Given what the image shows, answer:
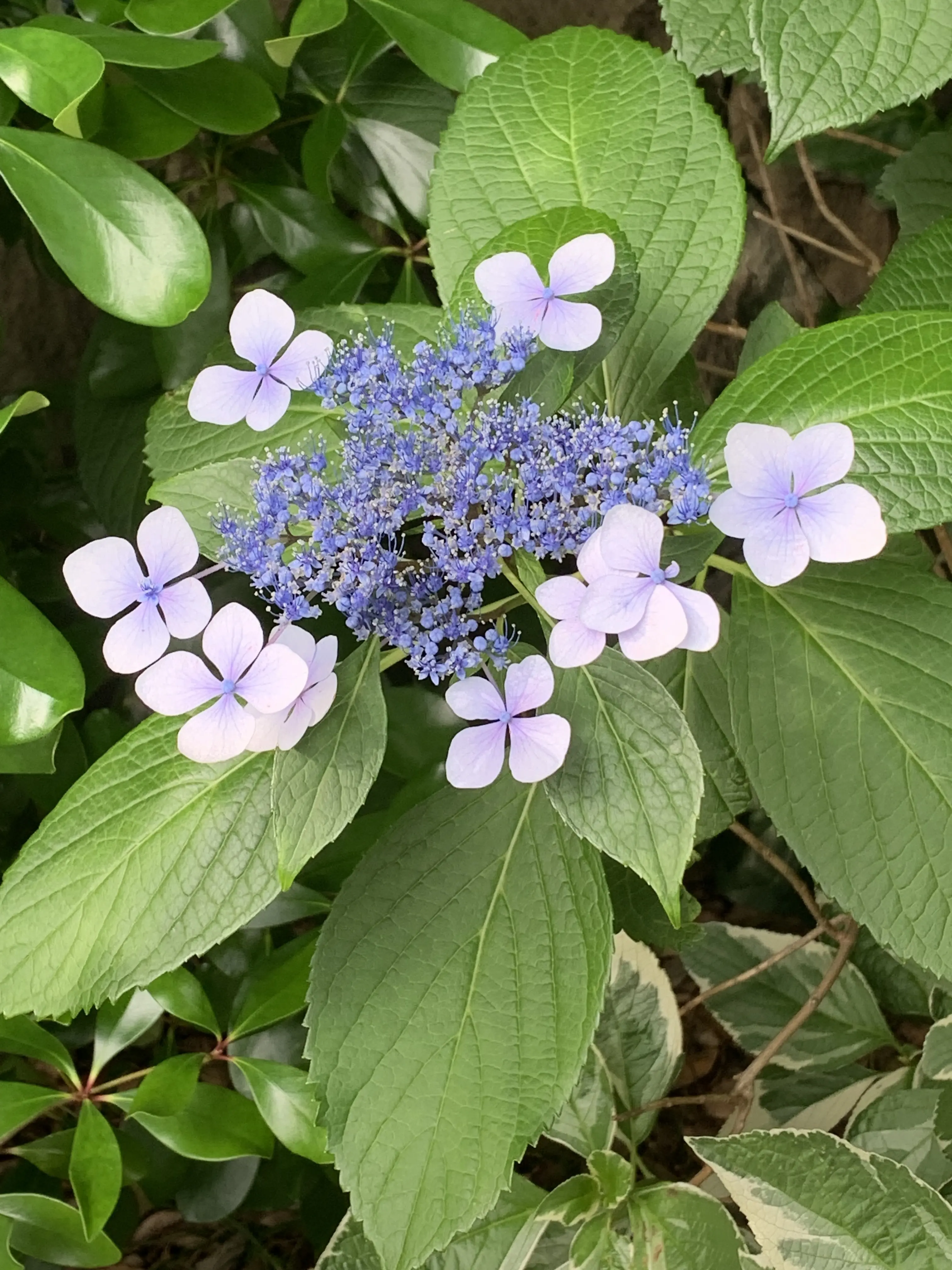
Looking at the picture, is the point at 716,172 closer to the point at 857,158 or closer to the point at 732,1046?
the point at 857,158

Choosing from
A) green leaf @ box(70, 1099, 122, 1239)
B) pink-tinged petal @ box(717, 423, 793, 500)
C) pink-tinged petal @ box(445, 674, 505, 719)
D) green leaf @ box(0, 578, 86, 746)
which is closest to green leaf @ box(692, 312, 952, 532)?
pink-tinged petal @ box(717, 423, 793, 500)

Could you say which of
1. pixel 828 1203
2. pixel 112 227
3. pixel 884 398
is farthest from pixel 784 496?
pixel 828 1203

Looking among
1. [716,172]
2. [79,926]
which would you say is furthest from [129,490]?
[716,172]

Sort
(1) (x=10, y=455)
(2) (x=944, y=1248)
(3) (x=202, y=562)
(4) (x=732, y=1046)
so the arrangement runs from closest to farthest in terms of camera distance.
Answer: (2) (x=944, y=1248)
(3) (x=202, y=562)
(1) (x=10, y=455)
(4) (x=732, y=1046)

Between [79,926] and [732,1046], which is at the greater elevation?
[79,926]

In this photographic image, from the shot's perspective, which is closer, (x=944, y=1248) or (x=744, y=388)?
(x=744, y=388)

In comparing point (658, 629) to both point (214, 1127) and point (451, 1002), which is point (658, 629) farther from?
point (214, 1127)

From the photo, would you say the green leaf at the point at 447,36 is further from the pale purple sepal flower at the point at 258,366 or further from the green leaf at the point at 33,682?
the green leaf at the point at 33,682
